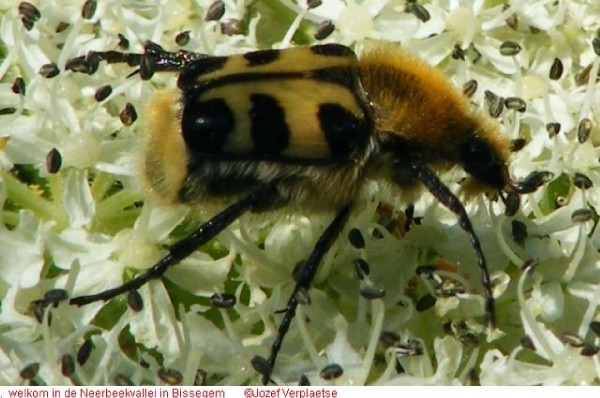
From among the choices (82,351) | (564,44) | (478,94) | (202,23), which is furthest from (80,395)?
(564,44)

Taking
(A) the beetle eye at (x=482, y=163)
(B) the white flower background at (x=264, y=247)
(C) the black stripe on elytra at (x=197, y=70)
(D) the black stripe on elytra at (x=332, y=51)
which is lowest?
(B) the white flower background at (x=264, y=247)

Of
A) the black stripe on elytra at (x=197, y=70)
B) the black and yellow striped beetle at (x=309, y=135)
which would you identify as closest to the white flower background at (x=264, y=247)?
the black and yellow striped beetle at (x=309, y=135)

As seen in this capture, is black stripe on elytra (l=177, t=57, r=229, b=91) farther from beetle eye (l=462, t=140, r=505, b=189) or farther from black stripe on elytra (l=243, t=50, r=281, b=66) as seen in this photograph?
beetle eye (l=462, t=140, r=505, b=189)

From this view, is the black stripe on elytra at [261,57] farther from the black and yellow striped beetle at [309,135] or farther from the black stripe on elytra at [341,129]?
the black stripe on elytra at [341,129]

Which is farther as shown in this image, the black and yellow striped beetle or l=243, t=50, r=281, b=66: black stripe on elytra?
l=243, t=50, r=281, b=66: black stripe on elytra

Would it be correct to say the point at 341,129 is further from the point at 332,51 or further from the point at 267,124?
the point at 332,51

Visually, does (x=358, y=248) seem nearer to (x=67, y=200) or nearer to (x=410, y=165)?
(x=410, y=165)

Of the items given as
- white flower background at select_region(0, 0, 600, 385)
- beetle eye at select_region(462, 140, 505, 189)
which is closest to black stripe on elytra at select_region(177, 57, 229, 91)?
white flower background at select_region(0, 0, 600, 385)

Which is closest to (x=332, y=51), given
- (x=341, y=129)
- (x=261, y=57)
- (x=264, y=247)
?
(x=261, y=57)
